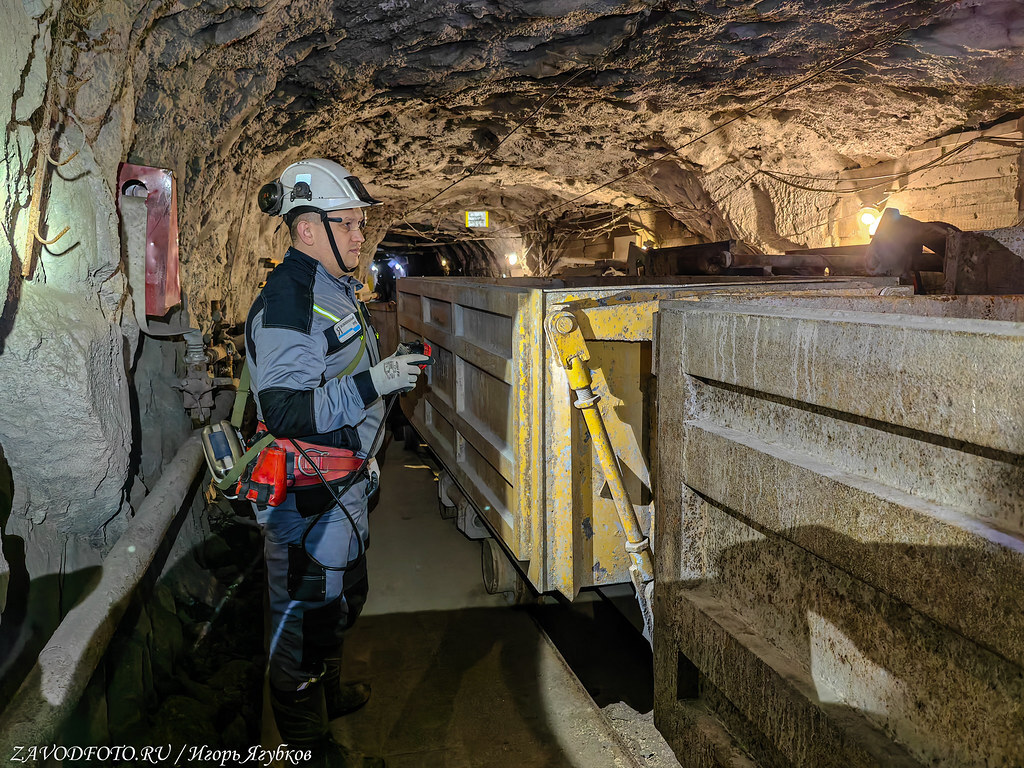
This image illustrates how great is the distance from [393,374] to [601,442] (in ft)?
2.97

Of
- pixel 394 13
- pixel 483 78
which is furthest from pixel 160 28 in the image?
pixel 483 78

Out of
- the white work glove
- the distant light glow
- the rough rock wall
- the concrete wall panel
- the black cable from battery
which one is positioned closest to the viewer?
the concrete wall panel

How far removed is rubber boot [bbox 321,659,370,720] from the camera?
10.0ft

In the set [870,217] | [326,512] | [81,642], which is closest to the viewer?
[81,642]

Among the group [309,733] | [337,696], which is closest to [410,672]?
[337,696]

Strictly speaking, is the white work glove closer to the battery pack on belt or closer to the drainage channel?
the battery pack on belt

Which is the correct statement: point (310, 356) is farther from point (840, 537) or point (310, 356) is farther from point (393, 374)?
point (840, 537)

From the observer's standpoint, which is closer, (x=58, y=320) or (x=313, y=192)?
(x=58, y=320)

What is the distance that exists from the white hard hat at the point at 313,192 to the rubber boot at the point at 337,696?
2.11m

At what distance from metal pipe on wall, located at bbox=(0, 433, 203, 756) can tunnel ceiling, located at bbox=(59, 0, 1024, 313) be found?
1979mm

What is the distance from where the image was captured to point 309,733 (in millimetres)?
2766

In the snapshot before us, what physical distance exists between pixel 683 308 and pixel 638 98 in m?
6.45

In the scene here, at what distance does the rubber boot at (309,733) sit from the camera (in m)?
2.74

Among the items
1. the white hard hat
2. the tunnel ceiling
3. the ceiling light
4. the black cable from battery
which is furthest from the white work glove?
the ceiling light
